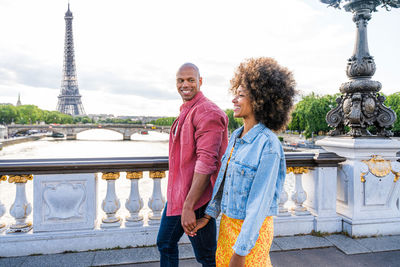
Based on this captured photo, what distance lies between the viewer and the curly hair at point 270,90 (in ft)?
5.44

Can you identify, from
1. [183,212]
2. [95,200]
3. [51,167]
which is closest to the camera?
[183,212]

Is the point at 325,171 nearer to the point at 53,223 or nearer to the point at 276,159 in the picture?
the point at 276,159

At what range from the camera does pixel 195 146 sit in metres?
1.87

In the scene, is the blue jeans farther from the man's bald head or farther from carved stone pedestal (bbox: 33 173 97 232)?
carved stone pedestal (bbox: 33 173 97 232)

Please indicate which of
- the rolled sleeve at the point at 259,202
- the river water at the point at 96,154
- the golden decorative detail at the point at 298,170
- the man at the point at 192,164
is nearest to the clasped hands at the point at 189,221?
the man at the point at 192,164

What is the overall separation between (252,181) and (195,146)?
47cm

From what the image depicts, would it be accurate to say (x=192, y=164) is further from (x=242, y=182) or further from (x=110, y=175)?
(x=110, y=175)

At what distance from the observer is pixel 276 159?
4.85ft

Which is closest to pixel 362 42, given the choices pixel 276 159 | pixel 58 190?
pixel 276 159

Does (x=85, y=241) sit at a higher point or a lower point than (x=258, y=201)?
lower

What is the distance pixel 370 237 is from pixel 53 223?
11.3 feet

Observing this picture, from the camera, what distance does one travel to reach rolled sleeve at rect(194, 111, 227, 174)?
68.9 inches

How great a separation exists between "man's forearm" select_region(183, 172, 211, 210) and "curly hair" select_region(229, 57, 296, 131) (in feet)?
1.51

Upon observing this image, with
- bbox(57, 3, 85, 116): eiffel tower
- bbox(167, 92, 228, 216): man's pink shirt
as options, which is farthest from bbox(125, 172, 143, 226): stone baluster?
bbox(57, 3, 85, 116): eiffel tower
